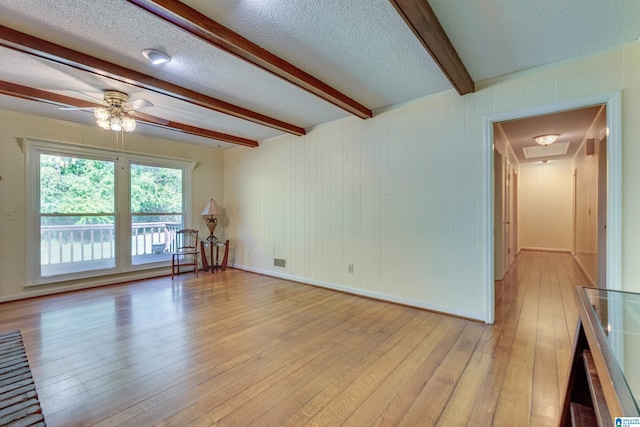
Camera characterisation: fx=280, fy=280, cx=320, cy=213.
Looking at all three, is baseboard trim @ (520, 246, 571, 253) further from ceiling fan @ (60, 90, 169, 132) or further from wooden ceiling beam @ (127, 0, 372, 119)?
ceiling fan @ (60, 90, 169, 132)

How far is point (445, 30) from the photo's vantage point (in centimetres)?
207

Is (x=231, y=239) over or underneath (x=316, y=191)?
underneath

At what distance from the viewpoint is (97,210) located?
175 inches

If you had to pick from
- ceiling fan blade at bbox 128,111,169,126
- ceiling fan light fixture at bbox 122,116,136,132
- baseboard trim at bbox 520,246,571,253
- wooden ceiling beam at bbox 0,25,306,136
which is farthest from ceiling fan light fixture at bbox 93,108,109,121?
baseboard trim at bbox 520,246,571,253

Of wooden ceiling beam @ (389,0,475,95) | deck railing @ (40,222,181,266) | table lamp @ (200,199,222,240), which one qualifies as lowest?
deck railing @ (40,222,181,266)

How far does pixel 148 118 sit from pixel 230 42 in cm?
238

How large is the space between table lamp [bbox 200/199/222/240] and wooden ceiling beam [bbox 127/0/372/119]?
11.5 feet

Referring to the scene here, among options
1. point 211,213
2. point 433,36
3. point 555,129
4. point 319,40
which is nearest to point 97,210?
point 211,213

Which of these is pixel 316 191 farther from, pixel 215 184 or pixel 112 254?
pixel 112 254

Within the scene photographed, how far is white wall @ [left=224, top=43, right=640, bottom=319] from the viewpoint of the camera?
93.9 inches

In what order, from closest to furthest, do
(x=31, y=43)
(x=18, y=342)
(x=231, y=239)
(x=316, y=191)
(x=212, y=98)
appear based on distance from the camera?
(x=31, y=43), (x=18, y=342), (x=212, y=98), (x=316, y=191), (x=231, y=239)

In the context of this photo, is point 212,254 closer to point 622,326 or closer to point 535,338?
point 535,338

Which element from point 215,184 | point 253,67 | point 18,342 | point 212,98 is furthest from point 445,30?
point 215,184

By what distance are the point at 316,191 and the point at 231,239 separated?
2.59 meters
